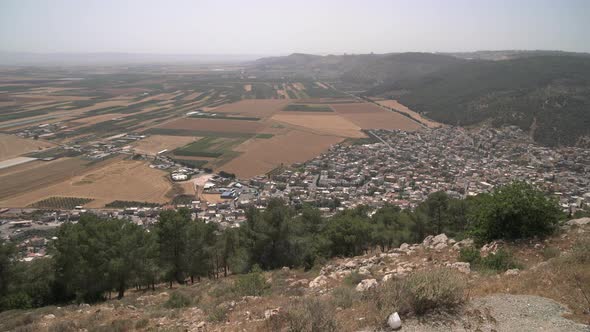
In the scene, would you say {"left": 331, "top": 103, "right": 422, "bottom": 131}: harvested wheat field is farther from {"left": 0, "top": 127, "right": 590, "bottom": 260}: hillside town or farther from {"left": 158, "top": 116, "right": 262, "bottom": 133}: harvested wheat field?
{"left": 158, "top": 116, "right": 262, "bottom": 133}: harvested wheat field

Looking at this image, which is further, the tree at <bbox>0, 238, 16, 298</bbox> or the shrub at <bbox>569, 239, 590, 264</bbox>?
the tree at <bbox>0, 238, 16, 298</bbox>

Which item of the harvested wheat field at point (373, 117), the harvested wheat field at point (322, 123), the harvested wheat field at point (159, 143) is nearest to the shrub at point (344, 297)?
the harvested wheat field at point (159, 143)

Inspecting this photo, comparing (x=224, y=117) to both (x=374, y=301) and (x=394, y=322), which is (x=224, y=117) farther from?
(x=394, y=322)

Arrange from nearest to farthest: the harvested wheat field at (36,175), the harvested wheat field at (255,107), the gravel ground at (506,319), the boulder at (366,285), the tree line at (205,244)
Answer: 1. the gravel ground at (506,319)
2. the boulder at (366,285)
3. the tree line at (205,244)
4. the harvested wheat field at (36,175)
5. the harvested wheat field at (255,107)

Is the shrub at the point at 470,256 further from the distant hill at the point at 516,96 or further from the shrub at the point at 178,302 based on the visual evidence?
the distant hill at the point at 516,96

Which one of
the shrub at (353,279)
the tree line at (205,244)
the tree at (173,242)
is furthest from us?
the tree at (173,242)

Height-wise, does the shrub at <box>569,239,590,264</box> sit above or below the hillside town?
above

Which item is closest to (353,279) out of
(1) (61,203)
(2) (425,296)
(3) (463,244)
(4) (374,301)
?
(4) (374,301)

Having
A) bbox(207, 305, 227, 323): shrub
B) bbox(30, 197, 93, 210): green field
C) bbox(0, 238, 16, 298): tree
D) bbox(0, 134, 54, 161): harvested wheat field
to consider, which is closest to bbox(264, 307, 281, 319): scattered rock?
bbox(207, 305, 227, 323): shrub
